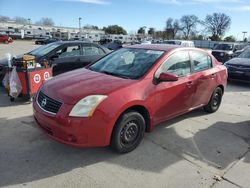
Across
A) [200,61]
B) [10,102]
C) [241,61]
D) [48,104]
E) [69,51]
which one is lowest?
[10,102]

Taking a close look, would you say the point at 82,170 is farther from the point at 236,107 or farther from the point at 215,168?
the point at 236,107

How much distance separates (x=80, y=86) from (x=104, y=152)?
109 cm

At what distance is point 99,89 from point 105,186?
1324 mm

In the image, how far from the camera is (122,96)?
3656 millimetres

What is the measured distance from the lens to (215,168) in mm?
3730

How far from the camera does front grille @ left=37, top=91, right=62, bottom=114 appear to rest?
354 centimetres

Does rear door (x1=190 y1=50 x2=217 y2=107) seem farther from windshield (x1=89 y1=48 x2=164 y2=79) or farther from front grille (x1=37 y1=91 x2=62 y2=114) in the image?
front grille (x1=37 y1=91 x2=62 y2=114)

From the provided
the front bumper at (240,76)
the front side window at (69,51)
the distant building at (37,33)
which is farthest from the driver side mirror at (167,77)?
the distant building at (37,33)

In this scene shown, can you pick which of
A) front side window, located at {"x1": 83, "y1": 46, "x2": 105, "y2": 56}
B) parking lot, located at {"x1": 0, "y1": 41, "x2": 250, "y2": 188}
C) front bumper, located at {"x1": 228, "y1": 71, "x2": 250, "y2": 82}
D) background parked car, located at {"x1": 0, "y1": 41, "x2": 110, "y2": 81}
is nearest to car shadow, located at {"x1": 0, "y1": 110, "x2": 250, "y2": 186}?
parking lot, located at {"x1": 0, "y1": 41, "x2": 250, "y2": 188}

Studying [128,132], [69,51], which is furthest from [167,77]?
[69,51]

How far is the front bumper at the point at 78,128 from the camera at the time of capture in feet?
11.1

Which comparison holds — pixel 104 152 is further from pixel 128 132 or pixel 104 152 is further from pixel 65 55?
pixel 65 55

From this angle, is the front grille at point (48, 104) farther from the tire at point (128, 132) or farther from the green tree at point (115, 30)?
the green tree at point (115, 30)

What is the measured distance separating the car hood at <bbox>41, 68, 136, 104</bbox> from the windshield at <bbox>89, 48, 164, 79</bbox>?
0.26 metres
